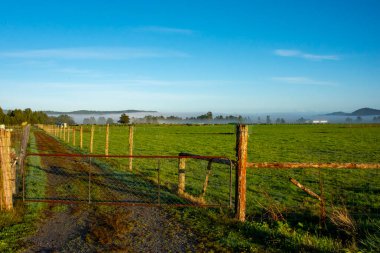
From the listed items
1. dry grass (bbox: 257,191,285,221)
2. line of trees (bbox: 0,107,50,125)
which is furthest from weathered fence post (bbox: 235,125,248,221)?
line of trees (bbox: 0,107,50,125)

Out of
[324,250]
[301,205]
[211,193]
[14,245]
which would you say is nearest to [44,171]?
[211,193]

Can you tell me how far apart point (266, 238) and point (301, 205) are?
444 centimetres

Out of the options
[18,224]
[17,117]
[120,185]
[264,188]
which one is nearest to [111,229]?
[18,224]

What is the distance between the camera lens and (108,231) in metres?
7.06

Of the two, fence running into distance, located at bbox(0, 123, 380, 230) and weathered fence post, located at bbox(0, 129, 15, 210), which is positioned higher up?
weathered fence post, located at bbox(0, 129, 15, 210)

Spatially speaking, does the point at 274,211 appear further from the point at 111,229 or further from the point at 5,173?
the point at 5,173

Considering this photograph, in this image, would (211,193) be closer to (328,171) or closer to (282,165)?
(282,165)

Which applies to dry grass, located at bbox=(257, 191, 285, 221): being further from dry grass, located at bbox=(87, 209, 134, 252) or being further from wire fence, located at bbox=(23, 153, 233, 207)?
dry grass, located at bbox=(87, 209, 134, 252)

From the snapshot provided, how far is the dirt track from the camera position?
20.6 feet

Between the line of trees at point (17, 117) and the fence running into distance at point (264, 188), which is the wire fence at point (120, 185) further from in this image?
the line of trees at point (17, 117)

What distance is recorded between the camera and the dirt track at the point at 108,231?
20.6 ft

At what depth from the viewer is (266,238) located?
22.3 ft

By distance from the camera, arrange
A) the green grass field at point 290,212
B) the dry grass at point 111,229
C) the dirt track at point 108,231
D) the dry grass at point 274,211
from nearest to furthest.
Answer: the dirt track at point 108,231 < the dry grass at point 111,229 < the green grass field at point 290,212 < the dry grass at point 274,211

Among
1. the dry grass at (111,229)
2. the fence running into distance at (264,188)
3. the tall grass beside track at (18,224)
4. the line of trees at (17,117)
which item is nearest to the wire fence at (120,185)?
the fence running into distance at (264,188)
